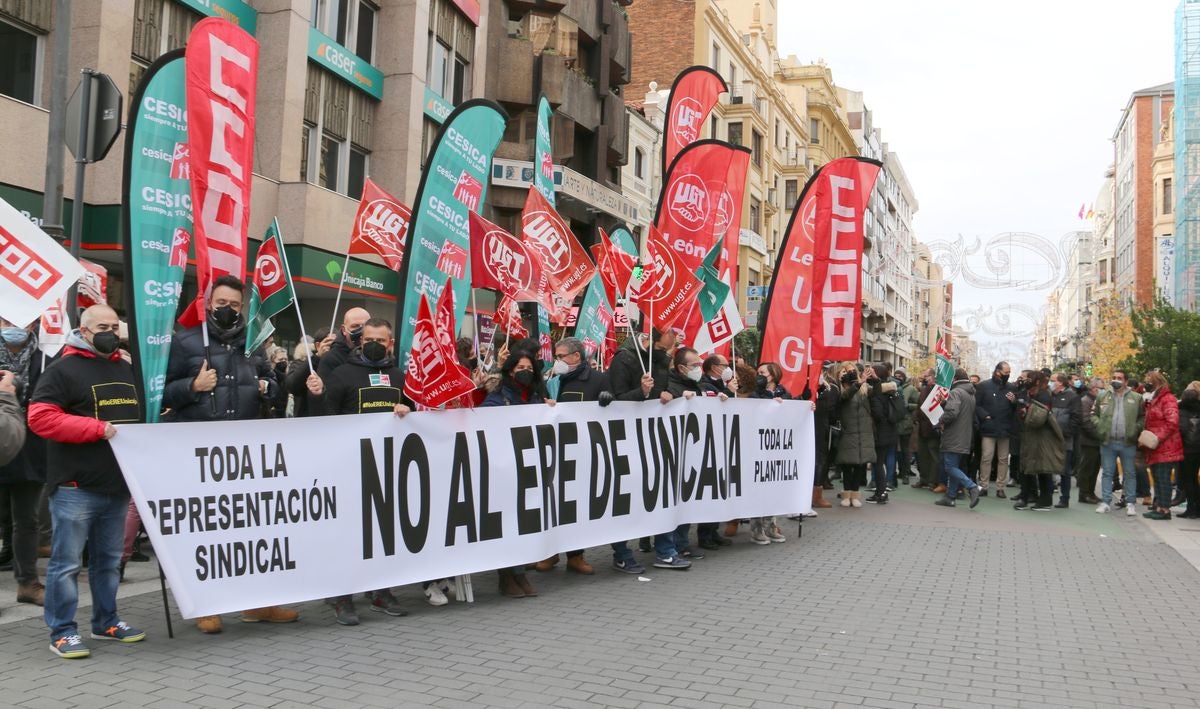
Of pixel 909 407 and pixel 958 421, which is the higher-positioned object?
pixel 909 407

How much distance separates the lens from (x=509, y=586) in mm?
7461

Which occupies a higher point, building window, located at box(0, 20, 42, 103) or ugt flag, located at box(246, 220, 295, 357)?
building window, located at box(0, 20, 42, 103)

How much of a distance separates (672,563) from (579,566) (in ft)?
2.95

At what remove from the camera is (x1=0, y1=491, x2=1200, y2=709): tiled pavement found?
198 inches

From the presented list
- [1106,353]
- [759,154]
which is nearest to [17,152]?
[759,154]

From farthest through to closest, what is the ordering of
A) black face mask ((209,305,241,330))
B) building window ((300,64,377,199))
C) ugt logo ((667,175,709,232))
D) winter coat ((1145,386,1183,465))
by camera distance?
1. building window ((300,64,377,199))
2. winter coat ((1145,386,1183,465))
3. ugt logo ((667,175,709,232))
4. black face mask ((209,305,241,330))

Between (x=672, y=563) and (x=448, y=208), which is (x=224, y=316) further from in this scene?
(x=672, y=563)

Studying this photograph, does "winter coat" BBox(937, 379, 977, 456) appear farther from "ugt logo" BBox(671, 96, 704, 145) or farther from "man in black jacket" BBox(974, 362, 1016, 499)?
"ugt logo" BBox(671, 96, 704, 145)

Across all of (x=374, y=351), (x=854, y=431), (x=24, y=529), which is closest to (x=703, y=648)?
(x=374, y=351)

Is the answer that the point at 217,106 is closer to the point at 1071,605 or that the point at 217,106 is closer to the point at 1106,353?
the point at 1071,605

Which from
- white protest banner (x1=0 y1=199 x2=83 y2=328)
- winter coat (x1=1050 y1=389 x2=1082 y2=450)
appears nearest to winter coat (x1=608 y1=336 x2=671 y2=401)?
white protest banner (x1=0 y1=199 x2=83 y2=328)

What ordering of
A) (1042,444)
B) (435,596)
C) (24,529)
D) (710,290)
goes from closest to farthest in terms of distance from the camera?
(24,529), (435,596), (710,290), (1042,444)

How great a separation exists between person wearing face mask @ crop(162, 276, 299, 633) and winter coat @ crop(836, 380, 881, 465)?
9.12 metres

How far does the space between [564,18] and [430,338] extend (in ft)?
86.2
